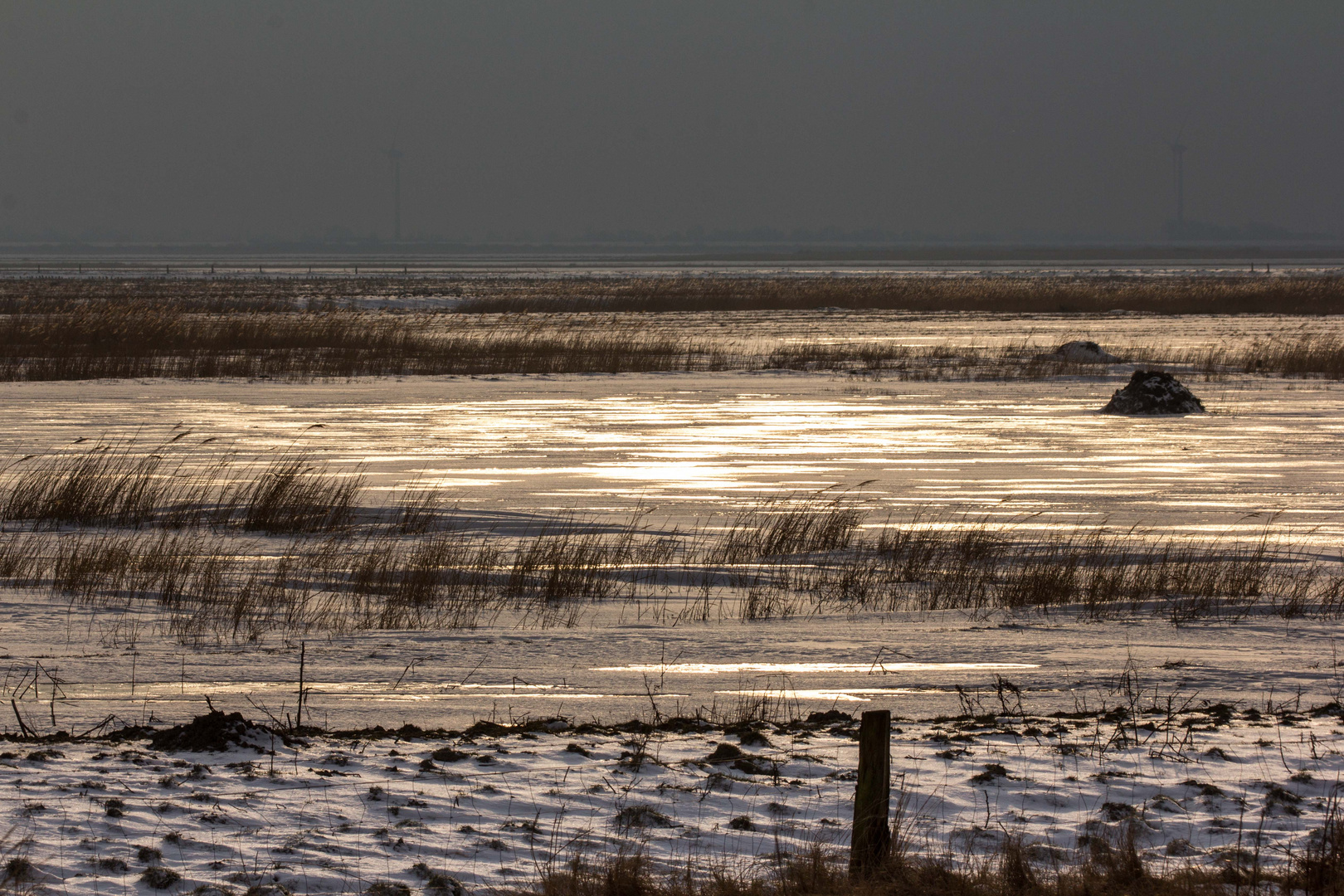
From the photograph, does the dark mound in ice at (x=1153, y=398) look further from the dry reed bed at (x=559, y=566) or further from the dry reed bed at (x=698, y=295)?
the dry reed bed at (x=698, y=295)

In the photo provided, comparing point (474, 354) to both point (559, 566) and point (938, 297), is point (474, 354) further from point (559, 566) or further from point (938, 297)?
point (938, 297)

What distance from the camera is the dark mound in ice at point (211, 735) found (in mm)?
6906

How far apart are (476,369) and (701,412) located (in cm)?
1045

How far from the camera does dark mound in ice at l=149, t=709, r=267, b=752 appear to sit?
22.7 feet

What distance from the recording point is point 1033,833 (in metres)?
5.88

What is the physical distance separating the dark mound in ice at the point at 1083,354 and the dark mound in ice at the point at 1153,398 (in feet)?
32.7

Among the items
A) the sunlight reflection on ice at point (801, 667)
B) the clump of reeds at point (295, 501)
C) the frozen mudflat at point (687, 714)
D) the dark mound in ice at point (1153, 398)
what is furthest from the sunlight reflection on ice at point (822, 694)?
the dark mound in ice at point (1153, 398)

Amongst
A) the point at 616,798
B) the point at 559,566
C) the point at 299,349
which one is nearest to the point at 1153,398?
the point at 559,566

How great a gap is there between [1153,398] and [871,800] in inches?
846

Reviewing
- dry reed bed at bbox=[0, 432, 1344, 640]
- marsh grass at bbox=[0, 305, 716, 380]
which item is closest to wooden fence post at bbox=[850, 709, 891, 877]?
dry reed bed at bbox=[0, 432, 1344, 640]

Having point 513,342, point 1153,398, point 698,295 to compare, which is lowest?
point 1153,398

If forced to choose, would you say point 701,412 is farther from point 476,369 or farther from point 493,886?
point 493,886

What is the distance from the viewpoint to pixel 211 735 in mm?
6949

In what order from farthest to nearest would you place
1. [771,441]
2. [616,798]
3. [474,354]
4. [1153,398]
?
[474,354] < [1153,398] < [771,441] < [616,798]
